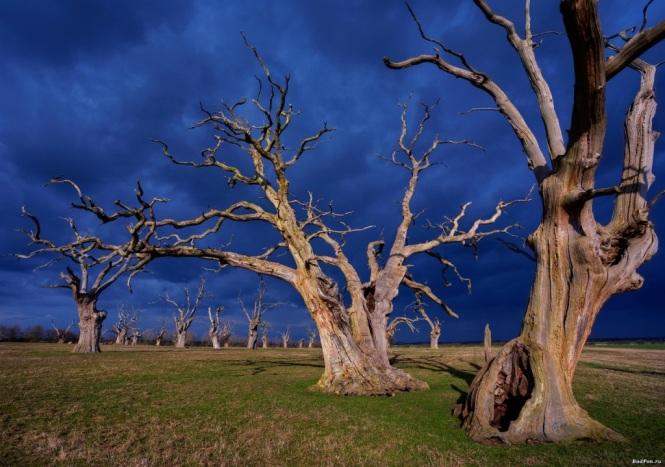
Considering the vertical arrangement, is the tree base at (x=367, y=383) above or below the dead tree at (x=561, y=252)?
below

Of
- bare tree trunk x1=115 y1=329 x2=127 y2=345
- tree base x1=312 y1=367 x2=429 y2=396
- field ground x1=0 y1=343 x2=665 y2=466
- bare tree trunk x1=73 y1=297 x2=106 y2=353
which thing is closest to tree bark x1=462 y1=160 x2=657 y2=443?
field ground x1=0 y1=343 x2=665 y2=466

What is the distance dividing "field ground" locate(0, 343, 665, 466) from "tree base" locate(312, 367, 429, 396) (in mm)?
694

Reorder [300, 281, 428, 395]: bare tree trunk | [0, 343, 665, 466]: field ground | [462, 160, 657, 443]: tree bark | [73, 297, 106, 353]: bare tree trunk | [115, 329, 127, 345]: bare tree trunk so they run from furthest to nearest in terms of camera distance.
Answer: [115, 329, 127, 345]: bare tree trunk < [73, 297, 106, 353]: bare tree trunk < [300, 281, 428, 395]: bare tree trunk < [462, 160, 657, 443]: tree bark < [0, 343, 665, 466]: field ground

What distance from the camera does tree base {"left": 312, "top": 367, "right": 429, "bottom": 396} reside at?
1386cm

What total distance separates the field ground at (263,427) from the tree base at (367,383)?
694 mm

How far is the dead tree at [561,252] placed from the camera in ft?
25.3

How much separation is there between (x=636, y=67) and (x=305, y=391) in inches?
541

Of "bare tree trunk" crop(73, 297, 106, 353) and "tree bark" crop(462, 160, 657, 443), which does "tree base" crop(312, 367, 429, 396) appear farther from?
"bare tree trunk" crop(73, 297, 106, 353)

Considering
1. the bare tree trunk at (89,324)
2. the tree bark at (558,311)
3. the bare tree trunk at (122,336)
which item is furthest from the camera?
the bare tree trunk at (122,336)

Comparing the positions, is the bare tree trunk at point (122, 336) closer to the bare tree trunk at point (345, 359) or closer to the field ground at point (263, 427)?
the field ground at point (263, 427)

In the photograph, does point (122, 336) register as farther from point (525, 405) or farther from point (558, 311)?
point (558, 311)

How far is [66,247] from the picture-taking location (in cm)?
1630

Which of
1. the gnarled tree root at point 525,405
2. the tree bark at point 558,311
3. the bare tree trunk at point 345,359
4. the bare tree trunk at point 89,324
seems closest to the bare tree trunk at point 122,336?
the bare tree trunk at point 89,324

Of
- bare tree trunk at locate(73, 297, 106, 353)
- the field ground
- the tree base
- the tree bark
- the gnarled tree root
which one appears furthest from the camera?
bare tree trunk at locate(73, 297, 106, 353)
